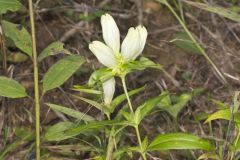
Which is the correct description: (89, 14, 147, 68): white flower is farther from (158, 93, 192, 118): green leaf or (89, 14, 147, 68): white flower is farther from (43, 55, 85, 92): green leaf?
(158, 93, 192, 118): green leaf

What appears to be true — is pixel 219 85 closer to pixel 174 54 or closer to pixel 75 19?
pixel 174 54

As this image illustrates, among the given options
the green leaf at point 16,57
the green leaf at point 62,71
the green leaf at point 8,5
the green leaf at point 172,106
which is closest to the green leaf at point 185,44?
the green leaf at point 172,106

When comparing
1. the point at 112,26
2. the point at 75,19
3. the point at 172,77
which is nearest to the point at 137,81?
the point at 172,77

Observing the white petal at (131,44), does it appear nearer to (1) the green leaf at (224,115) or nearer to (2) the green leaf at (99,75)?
(2) the green leaf at (99,75)

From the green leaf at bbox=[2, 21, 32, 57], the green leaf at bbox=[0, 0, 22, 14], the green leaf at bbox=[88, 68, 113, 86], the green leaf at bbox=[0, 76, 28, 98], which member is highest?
the green leaf at bbox=[0, 0, 22, 14]

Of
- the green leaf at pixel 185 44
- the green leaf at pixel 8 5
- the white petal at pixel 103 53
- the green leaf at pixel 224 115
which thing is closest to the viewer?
the white petal at pixel 103 53

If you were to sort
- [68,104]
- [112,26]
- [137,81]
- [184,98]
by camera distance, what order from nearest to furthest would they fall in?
[112,26] < [184,98] < [68,104] < [137,81]

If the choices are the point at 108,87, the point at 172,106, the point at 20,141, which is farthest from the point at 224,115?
the point at 20,141

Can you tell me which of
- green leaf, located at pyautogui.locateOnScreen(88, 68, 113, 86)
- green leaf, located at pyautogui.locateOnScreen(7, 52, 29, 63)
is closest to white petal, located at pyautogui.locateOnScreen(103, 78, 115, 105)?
green leaf, located at pyautogui.locateOnScreen(88, 68, 113, 86)
